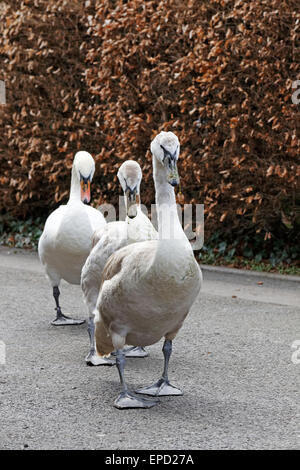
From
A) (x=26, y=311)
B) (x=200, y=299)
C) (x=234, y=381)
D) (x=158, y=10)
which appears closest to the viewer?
(x=234, y=381)

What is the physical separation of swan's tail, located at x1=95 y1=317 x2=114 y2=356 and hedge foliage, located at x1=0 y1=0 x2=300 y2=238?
161 inches

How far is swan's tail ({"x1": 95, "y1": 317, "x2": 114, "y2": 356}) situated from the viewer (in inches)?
186

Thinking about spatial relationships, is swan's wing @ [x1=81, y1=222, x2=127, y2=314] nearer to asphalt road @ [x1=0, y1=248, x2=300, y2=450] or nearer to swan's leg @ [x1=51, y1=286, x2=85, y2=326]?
asphalt road @ [x1=0, y1=248, x2=300, y2=450]

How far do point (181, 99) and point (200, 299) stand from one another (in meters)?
2.84

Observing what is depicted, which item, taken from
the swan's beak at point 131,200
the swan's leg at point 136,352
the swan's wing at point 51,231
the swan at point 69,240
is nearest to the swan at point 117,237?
the swan's beak at point 131,200

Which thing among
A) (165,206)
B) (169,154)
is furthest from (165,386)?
(169,154)

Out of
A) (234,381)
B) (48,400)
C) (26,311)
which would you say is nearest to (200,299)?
(26,311)

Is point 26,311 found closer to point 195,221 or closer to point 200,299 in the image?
point 200,299

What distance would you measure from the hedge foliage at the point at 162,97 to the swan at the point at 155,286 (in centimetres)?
410

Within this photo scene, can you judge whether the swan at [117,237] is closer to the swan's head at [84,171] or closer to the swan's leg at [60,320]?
the swan's leg at [60,320]

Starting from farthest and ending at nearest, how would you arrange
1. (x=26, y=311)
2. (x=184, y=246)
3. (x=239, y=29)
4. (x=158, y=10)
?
1. (x=158, y=10)
2. (x=239, y=29)
3. (x=26, y=311)
4. (x=184, y=246)

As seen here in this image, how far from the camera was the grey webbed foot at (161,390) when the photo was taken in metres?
4.74

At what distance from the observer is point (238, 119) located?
28.3 feet

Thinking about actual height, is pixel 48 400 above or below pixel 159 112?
below
